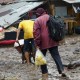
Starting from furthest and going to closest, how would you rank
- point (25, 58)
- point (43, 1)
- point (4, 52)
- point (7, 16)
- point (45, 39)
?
point (43, 1), point (7, 16), point (4, 52), point (25, 58), point (45, 39)

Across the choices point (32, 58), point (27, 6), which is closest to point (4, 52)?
point (32, 58)

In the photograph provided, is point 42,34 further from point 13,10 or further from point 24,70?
point 13,10

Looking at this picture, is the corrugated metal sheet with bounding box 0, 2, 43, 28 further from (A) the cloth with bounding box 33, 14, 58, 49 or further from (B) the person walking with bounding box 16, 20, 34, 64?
(A) the cloth with bounding box 33, 14, 58, 49

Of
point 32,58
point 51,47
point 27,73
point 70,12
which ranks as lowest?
point 70,12

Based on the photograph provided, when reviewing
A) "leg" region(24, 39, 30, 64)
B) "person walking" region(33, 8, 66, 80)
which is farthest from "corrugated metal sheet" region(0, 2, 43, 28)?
"person walking" region(33, 8, 66, 80)

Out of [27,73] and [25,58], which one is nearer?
[27,73]

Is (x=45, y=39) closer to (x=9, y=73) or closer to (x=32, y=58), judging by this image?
(x=9, y=73)

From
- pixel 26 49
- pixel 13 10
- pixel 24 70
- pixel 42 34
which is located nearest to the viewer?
pixel 42 34

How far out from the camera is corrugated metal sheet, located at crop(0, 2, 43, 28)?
21242mm

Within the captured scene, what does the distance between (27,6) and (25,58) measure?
1142cm

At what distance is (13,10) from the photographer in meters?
23.6

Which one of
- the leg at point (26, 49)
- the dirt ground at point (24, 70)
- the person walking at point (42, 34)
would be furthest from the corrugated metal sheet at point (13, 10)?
the person walking at point (42, 34)

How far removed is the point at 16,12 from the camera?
22703 millimetres

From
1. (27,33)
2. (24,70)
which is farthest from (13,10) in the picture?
(24,70)
